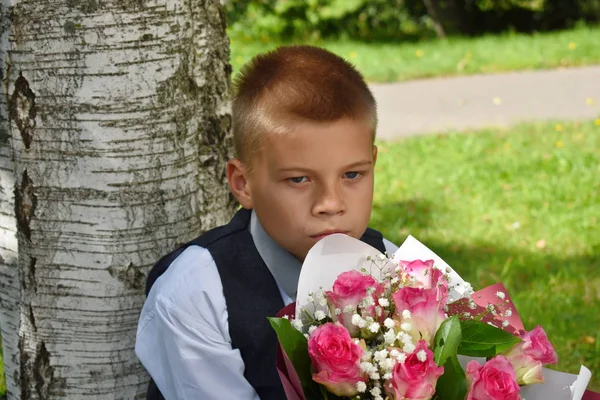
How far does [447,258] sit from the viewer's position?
501 cm

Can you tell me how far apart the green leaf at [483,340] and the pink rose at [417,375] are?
6.8 inches

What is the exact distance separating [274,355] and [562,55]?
8797mm

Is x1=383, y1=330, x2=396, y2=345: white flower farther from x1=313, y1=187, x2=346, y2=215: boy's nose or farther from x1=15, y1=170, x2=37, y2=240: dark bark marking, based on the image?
x1=15, y1=170, x2=37, y2=240: dark bark marking

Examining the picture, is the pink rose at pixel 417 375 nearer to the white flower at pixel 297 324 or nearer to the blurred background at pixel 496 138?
the white flower at pixel 297 324

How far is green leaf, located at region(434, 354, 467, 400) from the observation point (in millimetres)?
1861

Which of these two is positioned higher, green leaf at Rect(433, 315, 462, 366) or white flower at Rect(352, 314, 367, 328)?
white flower at Rect(352, 314, 367, 328)

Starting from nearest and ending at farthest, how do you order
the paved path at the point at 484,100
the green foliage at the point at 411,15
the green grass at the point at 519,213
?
the green grass at the point at 519,213, the paved path at the point at 484,100, the green foliage at the point at 411,15

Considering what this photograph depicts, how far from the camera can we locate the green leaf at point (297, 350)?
1.90 m

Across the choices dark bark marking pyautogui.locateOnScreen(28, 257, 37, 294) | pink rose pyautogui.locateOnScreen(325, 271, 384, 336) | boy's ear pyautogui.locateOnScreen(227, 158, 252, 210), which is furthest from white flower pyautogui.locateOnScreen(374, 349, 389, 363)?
dark bark marking pyautogui.locateOnScreen(28, 257, 37, 294)

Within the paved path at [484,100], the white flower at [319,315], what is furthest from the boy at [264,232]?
the paved path at [484,100]

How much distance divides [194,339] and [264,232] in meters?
0.34

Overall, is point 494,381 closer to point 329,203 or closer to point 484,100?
point 329,203

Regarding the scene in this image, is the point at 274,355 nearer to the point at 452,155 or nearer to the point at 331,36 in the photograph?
the point at 452,155

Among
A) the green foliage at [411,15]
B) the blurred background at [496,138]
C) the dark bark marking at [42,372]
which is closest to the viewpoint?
the dark bark marking at [42,372]
